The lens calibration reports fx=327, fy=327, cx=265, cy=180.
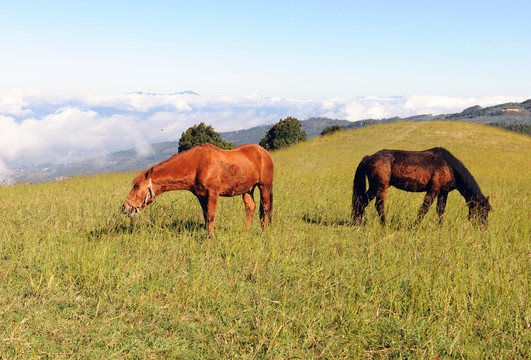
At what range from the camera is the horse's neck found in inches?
246

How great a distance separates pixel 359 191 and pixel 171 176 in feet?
15.5

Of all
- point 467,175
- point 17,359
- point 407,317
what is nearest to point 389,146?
point 467,175

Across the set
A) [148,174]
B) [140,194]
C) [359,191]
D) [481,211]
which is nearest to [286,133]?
[359,191]

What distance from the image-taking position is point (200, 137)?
181ft

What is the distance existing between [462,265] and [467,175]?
3.58m

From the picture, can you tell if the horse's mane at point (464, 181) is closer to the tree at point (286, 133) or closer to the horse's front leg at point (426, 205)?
the horse's front leg at point (426, 205)

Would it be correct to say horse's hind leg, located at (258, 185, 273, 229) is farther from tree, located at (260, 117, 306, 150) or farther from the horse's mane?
tree, located at (260, 117, 306, 150)

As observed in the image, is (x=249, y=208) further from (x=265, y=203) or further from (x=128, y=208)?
(x=128, y=208)

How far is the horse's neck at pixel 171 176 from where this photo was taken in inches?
246

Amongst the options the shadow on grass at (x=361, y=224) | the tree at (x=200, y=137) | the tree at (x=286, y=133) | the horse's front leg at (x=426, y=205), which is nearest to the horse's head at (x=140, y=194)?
the shadow on grass at (x=361, y=224)

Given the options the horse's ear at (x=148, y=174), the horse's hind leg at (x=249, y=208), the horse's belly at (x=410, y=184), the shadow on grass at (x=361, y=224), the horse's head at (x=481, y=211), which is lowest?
the shadow on grass at (x=361, y=224)

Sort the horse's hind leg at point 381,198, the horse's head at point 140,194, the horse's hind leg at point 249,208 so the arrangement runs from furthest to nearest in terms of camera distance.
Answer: the horse's hind leg at point 381,198, the horse's hind leg at point 249,208, the horse's head at point 140,194

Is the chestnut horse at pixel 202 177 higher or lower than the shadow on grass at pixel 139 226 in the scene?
higher

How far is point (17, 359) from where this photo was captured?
3049mm
